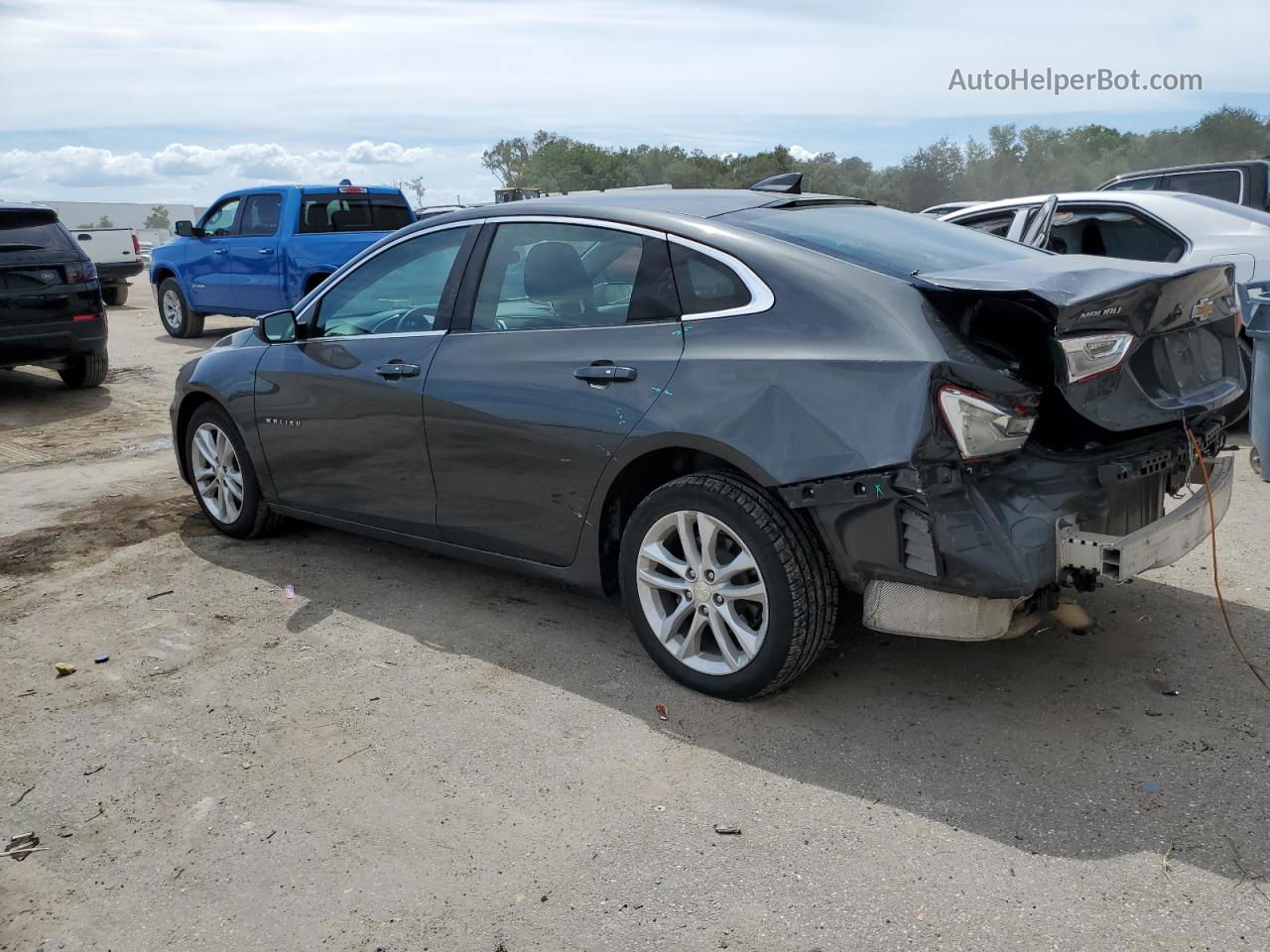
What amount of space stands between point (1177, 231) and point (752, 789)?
579 centimetres

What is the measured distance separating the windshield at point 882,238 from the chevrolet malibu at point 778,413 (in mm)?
19

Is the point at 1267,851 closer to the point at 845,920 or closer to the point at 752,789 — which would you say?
the point at 845,920

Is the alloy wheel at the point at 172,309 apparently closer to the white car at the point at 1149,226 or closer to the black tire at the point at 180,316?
the black tire at the point at 180,316

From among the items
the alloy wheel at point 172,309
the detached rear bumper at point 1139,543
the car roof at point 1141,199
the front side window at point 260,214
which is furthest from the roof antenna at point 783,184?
the alloy wheel at point 172,309

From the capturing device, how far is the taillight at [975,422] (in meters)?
3.35

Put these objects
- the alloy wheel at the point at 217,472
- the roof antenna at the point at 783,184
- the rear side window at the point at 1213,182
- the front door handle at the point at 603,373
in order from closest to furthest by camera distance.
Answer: the front door handle at the point at 603,373 → the roof antenna at the point at 783,184 → the alloy wheel at the point at 217,472 → the rear side window at the point at 1213,182

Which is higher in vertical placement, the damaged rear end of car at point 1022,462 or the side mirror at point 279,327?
the side mirror at point 279,327

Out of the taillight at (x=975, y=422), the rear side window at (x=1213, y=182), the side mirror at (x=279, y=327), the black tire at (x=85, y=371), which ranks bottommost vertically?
the black tire at (x=85, y=371)

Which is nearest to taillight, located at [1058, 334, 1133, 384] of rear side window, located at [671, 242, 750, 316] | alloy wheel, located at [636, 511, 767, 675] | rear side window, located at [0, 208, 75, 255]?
rear side window, located at [671, 242, 750, 316]

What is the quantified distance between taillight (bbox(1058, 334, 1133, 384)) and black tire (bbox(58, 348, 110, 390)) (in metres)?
9.66

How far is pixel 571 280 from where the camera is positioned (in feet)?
14.3

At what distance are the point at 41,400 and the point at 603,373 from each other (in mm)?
8563

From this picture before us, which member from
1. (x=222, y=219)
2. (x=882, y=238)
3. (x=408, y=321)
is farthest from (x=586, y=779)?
(x=222, y=219)

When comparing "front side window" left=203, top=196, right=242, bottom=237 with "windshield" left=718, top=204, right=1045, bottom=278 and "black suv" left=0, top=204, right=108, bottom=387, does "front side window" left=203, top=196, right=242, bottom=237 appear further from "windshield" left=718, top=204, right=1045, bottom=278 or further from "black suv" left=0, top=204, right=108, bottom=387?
"windshield" left=718, top=204, right=1045, bottom=278
